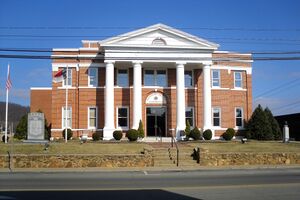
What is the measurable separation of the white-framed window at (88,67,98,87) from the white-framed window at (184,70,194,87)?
29.9 ft

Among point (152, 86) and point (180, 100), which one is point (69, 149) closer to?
point (180, 100)

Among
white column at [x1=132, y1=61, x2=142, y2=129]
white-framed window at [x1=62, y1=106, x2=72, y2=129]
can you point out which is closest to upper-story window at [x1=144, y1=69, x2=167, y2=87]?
white column at [x1=132, y1=61, x2=142, y2=129]

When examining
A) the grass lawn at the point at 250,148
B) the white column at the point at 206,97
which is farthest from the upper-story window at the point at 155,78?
the grass lawn at the point at 250,148

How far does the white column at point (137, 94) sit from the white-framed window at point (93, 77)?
4.62 metres

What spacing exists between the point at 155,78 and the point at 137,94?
414cm

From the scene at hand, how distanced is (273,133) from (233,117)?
4373 millimetres

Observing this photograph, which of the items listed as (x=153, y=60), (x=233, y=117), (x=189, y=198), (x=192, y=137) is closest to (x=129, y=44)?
(x=153, y=60)

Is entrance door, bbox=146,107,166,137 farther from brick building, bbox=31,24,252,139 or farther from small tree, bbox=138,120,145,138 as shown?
small tree, bbox=138,120,145,138

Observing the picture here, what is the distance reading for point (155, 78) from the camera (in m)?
46.3

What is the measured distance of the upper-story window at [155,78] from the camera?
4624 cm

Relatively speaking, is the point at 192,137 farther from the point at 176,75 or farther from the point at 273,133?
the point at 273,133

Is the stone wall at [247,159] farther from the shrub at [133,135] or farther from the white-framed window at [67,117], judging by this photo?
the white-framed window at [67,117]

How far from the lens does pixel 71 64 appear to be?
46094 millimetres

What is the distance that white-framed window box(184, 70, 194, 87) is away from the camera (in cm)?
4681
